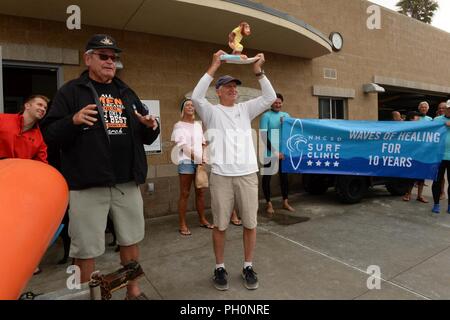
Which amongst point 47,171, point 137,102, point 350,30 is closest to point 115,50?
point 137,102

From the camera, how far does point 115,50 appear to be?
2.10m

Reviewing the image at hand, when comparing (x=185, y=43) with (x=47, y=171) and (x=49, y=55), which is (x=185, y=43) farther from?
(x=47, y=171)

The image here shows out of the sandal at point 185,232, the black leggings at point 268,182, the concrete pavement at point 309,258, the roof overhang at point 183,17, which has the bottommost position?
the concrete pavement at point 309,258

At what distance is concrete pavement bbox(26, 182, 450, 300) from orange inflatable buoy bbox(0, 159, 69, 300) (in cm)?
139

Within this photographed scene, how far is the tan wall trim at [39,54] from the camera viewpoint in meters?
3.96

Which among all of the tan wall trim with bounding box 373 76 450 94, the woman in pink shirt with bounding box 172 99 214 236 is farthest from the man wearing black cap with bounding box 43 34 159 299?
the tan wall trim with bounding box 373 76 450 94

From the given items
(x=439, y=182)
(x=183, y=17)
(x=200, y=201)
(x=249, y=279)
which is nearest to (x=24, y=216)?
(x=249, y=279)

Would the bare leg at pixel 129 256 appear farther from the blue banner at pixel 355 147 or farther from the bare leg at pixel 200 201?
the blue banner at pixel 355 147

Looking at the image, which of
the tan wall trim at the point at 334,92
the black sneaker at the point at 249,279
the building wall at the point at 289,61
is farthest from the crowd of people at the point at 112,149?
the tan wall trim at the point at 334,92

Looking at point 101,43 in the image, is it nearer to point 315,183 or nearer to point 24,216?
point 24,216

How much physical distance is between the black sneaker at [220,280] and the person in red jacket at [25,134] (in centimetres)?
180

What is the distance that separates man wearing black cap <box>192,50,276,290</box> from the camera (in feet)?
8.60

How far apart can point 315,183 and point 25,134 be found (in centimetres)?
522
